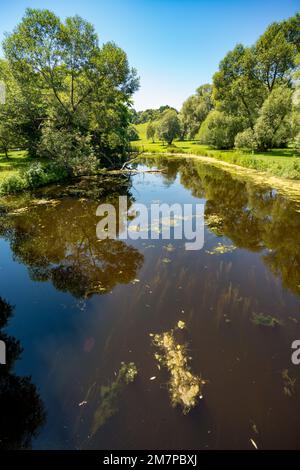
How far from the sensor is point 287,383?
4.56m

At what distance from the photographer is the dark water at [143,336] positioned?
392 centimetres

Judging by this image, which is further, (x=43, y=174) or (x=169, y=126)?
(x=169, y=126)

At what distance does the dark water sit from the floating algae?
13 cm

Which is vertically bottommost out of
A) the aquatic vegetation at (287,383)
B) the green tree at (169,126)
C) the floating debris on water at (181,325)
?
the aquatic vegetation at (287,383)

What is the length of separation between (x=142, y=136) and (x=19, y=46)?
81.8 metres

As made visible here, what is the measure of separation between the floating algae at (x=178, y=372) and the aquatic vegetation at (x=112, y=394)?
673 millimetres

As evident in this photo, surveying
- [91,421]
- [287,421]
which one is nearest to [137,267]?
[91,421]

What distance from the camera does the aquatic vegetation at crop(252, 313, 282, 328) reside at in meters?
6.00

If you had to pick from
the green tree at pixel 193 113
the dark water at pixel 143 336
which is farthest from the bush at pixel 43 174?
the green tree at pixel 193 113

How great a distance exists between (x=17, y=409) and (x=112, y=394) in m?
1.78

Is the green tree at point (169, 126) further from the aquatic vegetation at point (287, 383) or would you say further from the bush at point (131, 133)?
the aquatic vegetation at point (287, 383)

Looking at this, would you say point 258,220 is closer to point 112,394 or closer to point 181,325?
point 181,325
